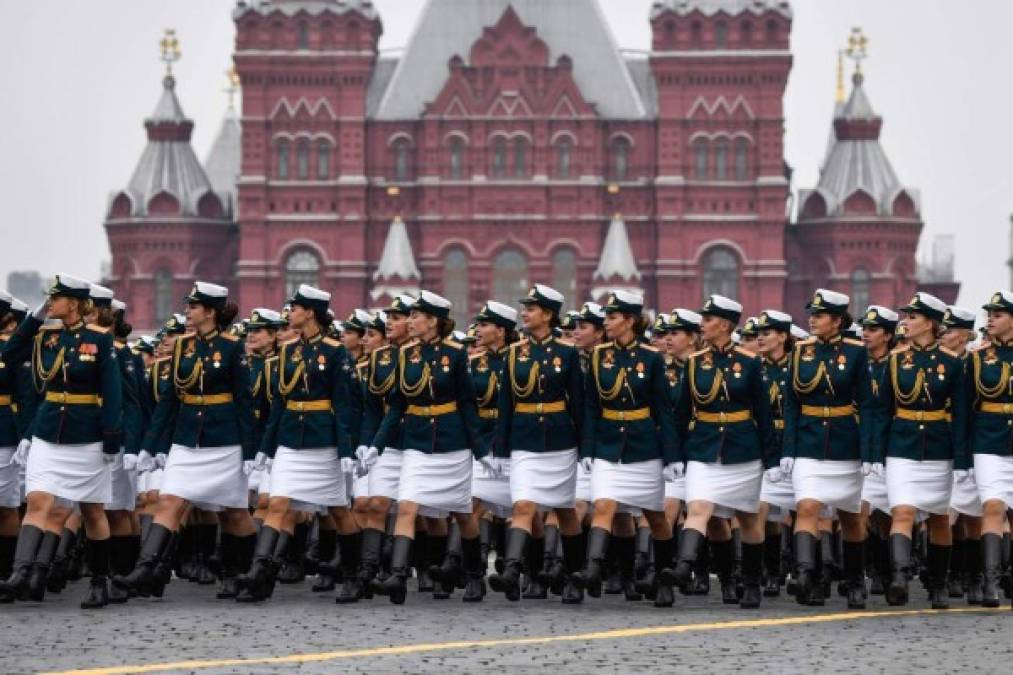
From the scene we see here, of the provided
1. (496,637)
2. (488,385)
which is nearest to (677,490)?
(488,385)

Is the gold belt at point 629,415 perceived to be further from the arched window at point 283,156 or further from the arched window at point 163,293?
the arched window at point 163,293

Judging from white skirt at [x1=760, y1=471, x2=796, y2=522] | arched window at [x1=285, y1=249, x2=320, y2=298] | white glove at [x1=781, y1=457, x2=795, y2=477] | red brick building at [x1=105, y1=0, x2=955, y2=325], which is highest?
red brick building at [x1=105, y1=0, x2=955, y2=325]

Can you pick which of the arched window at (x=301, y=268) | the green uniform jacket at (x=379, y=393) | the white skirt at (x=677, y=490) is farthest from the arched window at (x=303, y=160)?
the green uniform jacket at (x=379, y=393)

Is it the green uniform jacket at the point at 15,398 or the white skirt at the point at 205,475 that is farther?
Answer: the green uniform jacket at the point at 15,398

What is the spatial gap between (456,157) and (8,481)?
175ft

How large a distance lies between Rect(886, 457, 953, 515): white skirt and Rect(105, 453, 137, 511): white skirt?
4.56m

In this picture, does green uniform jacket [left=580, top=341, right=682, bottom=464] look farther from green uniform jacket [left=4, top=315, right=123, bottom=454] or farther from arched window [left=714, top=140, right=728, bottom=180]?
arched window [left=714, top=140, right=728, bottom=180]

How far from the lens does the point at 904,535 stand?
13.2 m

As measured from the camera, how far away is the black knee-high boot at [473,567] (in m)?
13.7

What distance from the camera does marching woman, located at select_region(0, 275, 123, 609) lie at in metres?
12.9

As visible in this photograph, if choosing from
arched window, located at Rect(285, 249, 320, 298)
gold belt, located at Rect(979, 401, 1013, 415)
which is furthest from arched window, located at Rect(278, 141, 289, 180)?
gold belt, located at Rect(979, 401, 1013, 415)

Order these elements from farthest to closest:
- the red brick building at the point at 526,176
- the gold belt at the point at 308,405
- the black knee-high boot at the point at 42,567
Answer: the red brick building at the point at 526,176 → the gold belt at the point at 308,405 → the black knee-high boot at the point at 42,567

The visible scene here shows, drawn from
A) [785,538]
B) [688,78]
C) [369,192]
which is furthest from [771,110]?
[785,538]

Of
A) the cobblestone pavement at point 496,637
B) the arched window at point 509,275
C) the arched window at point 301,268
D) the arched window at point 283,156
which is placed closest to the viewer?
the cobblestone pavement at point 496,637
